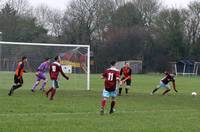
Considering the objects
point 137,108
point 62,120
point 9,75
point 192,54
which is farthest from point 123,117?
point 192,54

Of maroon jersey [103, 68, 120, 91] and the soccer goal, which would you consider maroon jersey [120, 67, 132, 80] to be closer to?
the soccer goal

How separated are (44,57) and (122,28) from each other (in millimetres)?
62151

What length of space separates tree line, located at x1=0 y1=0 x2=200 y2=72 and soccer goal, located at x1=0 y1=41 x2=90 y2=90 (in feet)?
177

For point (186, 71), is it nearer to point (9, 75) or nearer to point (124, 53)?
point (124, 53)

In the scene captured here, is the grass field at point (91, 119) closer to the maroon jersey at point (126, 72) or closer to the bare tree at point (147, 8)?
the maroon jersey at point (126, 72)

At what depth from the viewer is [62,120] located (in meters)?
14.8

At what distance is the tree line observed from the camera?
91.5 metres

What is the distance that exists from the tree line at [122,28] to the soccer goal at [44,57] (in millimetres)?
54078

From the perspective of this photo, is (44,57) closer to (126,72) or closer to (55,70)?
(126,72)

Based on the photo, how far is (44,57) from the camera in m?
33.5

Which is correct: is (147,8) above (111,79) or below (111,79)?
above

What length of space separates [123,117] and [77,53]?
18643 millimetres

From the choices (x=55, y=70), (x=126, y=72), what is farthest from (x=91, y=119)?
(x=126, y=72)

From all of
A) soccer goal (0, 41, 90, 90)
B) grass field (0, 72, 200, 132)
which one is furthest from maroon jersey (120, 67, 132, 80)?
grass field (0, 72, 200, 132)
